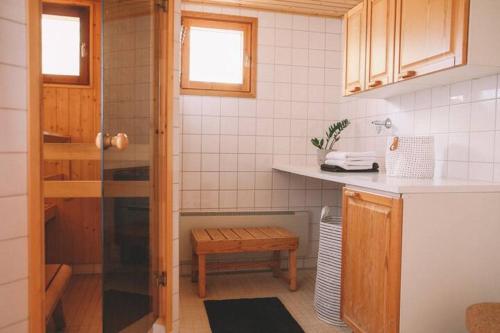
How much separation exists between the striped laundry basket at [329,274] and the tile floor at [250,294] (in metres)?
0.06

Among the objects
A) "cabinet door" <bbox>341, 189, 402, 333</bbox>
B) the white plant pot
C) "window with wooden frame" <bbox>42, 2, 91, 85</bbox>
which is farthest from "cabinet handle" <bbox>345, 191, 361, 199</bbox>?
"window with wooden frame" <bbox>42, 2, 91, 85</bbox>

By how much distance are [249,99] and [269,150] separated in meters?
0.47

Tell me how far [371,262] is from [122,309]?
114 centimetres

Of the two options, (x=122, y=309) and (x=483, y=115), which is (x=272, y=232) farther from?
(x=483, y=115)

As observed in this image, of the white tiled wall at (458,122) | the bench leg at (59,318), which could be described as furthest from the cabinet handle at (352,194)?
the bench leg at (59,318)

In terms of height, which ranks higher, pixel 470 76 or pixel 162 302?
pixel 470 76

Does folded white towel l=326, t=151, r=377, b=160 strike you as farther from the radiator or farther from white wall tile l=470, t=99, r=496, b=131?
the radiator

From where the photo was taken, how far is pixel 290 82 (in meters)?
3.34

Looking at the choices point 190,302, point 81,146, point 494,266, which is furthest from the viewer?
point 190,302

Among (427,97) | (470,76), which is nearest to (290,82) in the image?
(427,97)

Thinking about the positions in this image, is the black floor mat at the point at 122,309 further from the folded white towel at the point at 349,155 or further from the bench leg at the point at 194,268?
the folded white towel at the point at 349,155

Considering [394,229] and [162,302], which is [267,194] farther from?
[394,229]

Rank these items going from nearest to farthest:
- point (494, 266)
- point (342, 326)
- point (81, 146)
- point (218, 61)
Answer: point (494, 266)
point (81, 146)
point (342, 326)
point (218, 61)

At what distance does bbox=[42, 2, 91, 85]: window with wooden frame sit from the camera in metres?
2.92
